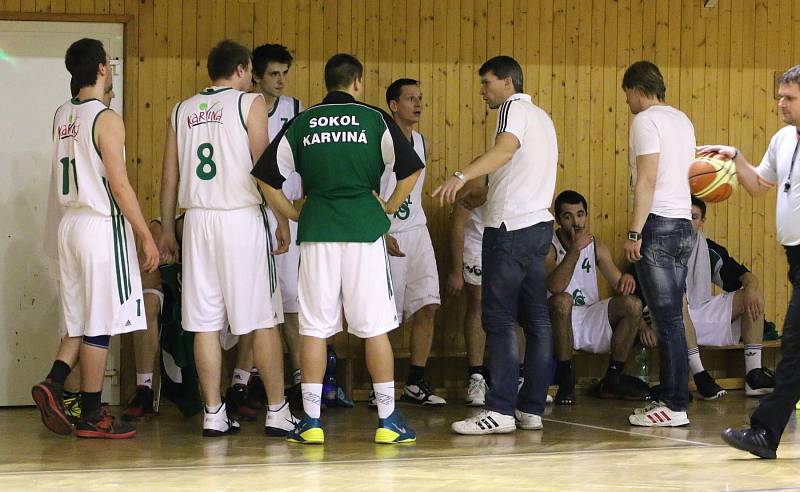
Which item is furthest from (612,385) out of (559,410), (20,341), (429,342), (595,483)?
(20,341)

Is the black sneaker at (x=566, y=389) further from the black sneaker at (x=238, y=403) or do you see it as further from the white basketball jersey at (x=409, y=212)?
the black sneaker at (x=238, y=403)

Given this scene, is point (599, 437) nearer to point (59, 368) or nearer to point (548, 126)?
point (548, 126)

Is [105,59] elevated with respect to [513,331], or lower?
elevated

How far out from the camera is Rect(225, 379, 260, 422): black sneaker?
260 inches

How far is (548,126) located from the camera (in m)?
6.07

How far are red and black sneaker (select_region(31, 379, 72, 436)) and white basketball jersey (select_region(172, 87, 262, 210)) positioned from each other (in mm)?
1168

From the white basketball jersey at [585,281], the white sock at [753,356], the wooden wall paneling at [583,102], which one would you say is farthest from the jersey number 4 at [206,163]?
the white sock at [753,356]

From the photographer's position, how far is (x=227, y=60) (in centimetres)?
591

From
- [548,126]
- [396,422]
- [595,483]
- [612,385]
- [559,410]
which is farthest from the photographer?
[612,385]

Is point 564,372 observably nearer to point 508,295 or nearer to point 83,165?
point 508,295

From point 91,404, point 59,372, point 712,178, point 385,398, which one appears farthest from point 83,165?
point 712,178

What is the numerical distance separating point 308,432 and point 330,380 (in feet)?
5.87

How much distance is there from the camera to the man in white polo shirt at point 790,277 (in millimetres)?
5059

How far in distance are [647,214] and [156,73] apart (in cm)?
349
